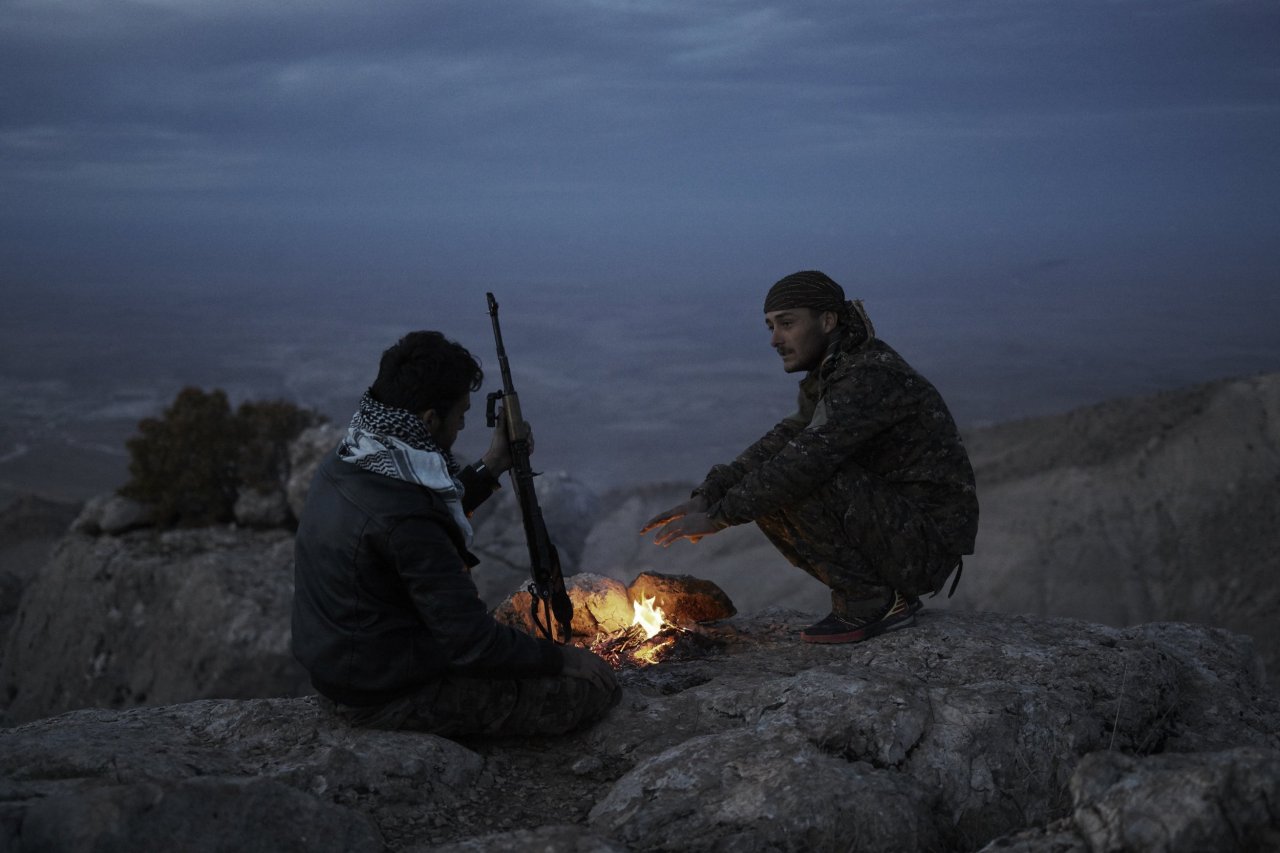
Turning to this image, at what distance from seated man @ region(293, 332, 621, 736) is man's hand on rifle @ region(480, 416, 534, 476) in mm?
857

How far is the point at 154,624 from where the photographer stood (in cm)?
1191

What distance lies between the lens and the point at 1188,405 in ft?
71.2

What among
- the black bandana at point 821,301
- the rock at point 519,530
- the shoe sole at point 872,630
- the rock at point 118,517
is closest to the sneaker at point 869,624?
the shoe sole at point 872,630

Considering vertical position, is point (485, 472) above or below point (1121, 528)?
above

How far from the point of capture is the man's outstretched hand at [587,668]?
4379mm

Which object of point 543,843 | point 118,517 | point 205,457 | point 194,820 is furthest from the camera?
point 205,457

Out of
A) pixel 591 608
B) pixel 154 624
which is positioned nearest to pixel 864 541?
pixel 591 608

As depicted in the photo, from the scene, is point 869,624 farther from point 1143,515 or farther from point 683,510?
point 1143,515

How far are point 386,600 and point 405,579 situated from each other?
8.5 inches

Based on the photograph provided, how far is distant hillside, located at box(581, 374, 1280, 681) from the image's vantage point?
57.5 feet

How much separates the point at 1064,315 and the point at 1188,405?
207 ft

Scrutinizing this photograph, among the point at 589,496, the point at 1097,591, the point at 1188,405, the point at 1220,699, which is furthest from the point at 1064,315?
the point at 1220,699

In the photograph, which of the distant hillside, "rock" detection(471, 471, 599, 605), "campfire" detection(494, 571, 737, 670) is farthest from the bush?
"campfire" detection(494, 571, 737, 670)

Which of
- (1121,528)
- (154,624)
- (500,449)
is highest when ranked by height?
(500,449)
